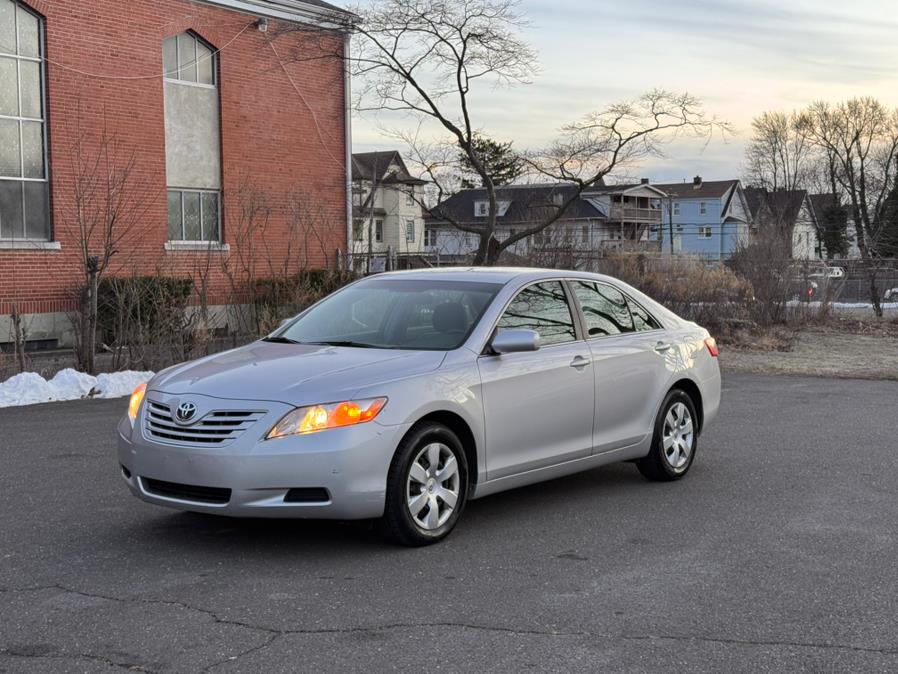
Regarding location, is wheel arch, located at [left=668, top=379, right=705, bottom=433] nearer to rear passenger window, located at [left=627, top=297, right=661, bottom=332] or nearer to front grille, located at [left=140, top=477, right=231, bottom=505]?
rear passenger window, located at [left=627, top=297, right=661, bottom=332]

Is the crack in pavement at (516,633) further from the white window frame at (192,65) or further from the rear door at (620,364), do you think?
Answer: the white window frame at (192,65)

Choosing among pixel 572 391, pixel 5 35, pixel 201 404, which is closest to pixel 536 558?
pixel 572 391

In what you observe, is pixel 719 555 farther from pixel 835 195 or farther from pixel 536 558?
pixel 835 195

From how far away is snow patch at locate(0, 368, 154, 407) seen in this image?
1262 centimetres

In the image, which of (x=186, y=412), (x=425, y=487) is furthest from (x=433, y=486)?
(x=186, y=412)

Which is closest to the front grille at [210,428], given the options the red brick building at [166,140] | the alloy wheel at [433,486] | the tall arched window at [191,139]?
the alloy wheel at [433,486]

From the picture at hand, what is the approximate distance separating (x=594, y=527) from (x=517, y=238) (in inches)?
568

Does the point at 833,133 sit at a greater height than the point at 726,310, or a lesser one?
greater

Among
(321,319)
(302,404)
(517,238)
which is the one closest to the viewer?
(302,404)

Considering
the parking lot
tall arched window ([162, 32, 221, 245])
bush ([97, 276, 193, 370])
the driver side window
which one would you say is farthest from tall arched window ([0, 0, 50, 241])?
the driver side window

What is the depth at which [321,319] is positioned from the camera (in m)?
7.31

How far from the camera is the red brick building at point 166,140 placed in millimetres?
19812

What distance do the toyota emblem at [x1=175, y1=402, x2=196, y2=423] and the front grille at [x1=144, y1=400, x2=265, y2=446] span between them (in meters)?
0.04

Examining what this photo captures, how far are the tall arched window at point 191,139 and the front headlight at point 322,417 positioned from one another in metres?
17.4
